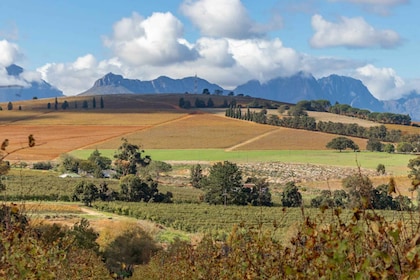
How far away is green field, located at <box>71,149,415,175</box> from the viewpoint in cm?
11231

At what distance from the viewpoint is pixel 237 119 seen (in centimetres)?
16850

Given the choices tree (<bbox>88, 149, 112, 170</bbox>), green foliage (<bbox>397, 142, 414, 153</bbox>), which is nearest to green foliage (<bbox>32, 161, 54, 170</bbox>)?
tree (<bbox>88, 149, 112, 170</bbox>)

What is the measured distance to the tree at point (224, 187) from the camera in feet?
254

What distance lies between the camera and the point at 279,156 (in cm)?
12269

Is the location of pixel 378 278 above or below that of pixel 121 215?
above

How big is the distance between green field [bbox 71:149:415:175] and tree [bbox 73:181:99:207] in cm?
4339

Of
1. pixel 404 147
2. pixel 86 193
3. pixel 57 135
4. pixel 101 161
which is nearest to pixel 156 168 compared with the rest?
pixel 101 161

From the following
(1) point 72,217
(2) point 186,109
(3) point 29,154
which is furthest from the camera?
(2) point 186,109

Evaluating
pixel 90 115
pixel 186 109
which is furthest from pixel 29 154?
pixel 186 109

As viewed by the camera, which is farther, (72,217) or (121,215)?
(121,215)

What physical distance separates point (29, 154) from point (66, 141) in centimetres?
1494

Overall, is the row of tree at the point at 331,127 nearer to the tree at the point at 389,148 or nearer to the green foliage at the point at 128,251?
the tree at the point at 389,148

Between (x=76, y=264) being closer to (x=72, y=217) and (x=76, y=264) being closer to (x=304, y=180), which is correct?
(x=72, y=217)

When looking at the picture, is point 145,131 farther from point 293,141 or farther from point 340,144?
point 340,144
